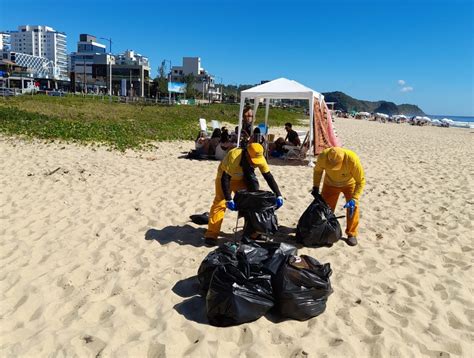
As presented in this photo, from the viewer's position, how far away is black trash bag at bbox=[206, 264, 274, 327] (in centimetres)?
304

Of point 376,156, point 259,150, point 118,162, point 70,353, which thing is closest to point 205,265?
point 70,353

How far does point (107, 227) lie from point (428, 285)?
3.75 metres

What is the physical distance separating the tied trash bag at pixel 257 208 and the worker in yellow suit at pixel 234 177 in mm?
85

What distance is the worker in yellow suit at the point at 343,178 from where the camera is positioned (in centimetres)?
465

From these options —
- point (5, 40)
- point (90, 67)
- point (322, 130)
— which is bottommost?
point (322, 130)

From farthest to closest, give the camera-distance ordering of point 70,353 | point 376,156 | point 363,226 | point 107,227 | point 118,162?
point 376,156, point 118,162, point 363,226, point 107,227, point 70,353

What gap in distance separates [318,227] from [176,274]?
1.71 metres

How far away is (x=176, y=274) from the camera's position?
13.0ft

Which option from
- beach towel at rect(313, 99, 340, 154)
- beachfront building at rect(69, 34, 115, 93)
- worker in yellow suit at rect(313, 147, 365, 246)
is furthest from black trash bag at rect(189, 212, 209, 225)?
beachfront building at rect(69, 34, 115, 93)

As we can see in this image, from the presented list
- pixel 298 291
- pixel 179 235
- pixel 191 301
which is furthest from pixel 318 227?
pixel 191 301

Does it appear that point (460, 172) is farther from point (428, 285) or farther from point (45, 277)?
point (45, 277)

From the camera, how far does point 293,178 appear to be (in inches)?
345

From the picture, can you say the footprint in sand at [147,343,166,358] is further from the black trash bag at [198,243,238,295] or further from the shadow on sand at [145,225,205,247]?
the shadow on sand at [145,225,205,247]

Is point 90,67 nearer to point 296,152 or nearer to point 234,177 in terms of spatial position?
point 296,152
